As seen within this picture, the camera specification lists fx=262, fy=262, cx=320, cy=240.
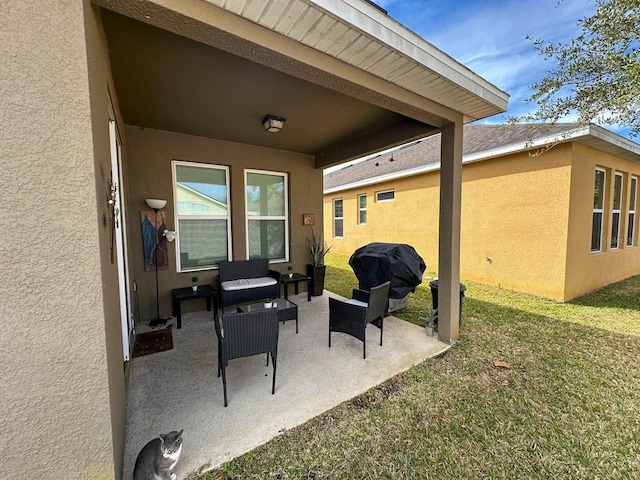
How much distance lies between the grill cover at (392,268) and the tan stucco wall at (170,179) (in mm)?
1963

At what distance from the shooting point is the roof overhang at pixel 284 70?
1783 millimetres

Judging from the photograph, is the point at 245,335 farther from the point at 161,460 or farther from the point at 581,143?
the point at 581,143

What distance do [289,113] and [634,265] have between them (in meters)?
10.8

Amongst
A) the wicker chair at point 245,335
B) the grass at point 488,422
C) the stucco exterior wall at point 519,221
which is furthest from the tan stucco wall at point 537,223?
the wicker chair at point 245,335

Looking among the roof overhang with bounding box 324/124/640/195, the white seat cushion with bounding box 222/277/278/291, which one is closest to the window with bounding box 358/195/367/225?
the roof overhang with bounding box 324/124/640/195

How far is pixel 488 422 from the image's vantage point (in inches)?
89.6

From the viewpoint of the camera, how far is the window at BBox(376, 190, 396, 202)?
9.71 metres

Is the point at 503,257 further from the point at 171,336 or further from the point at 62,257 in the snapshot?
the point at 62,257

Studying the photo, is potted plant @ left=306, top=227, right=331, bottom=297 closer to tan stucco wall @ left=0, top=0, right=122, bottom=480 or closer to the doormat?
the doormat

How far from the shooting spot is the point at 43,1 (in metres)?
1.23

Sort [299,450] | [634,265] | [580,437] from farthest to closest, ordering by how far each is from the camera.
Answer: [634,265], [580,437], [299,450]

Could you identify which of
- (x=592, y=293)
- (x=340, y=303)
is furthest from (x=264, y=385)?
(x=592, y=293)

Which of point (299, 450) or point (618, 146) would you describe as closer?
point (299, 450)

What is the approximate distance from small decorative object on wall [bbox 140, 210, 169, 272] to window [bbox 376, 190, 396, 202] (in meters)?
7.53
